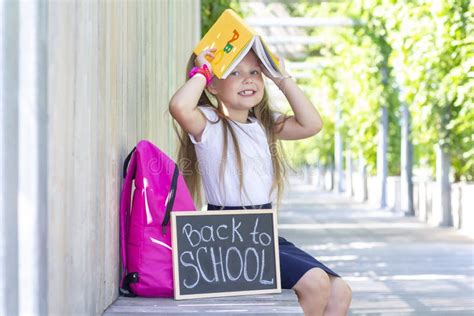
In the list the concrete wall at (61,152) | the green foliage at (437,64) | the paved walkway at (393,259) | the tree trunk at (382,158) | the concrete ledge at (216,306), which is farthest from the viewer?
the tree trunk at (382,158)

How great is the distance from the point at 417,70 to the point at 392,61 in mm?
1369

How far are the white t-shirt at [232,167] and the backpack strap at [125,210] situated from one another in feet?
0.97

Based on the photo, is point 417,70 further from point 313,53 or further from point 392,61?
point 313,53

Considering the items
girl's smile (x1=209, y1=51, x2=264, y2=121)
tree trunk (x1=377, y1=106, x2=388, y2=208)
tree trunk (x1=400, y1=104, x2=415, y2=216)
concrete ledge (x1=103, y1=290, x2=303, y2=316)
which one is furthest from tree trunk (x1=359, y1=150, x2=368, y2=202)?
concrete ledge (x1=103, y1=290, x2=303, y2=316)

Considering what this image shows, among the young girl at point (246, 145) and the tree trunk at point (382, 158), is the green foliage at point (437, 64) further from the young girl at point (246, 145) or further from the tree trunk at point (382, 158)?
the tree trunk at point (382, 158)

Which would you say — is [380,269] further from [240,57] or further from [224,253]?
[224,253]

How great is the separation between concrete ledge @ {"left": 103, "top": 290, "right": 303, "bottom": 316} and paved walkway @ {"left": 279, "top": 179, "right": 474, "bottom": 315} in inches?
125

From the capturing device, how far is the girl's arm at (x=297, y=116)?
459 cm

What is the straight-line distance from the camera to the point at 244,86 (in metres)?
4.48

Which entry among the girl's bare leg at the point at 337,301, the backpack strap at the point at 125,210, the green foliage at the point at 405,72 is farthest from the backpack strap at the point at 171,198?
the green foliage at the point at 405,72

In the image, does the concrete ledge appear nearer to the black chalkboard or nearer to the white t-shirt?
the black chalkboard

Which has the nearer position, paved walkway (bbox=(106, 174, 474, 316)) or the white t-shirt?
paved walkway (bbox=(106, 174, 474, 316))

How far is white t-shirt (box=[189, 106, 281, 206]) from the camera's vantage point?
14.3 feet

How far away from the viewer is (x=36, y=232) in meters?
3.10
